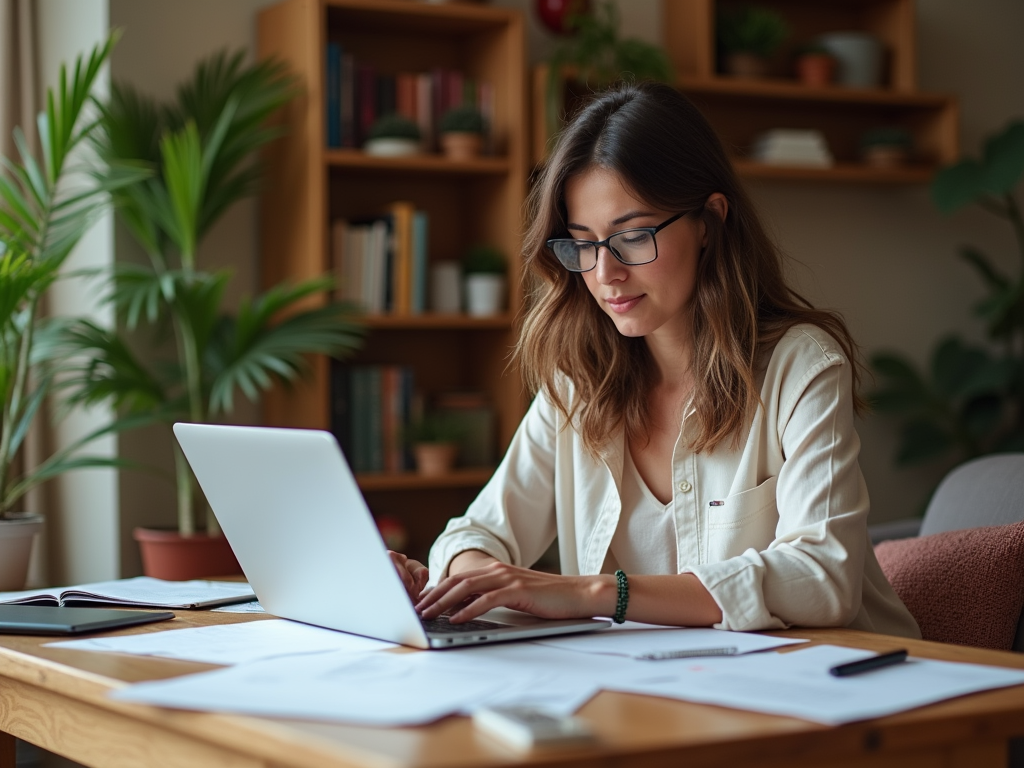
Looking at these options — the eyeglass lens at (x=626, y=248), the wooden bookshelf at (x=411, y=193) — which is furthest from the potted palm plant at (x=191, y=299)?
the eyeglass lens at (x=626, y=248)

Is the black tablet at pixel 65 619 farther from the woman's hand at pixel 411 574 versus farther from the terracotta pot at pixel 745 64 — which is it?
the terracotta pot at pixel 745 64

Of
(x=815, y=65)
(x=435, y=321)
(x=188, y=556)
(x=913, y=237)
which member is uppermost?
(x=815, y=65)

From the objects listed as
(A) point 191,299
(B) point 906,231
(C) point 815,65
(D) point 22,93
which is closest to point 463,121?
(A) point 191,299

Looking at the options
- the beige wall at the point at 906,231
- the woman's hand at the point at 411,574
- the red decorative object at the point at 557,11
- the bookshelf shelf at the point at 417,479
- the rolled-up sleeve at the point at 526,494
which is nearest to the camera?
the woman's hand at the point at 411,574

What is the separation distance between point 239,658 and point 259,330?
1932 millimetres

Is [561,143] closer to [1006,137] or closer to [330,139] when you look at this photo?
[330,139]

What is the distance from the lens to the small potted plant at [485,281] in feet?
11.2

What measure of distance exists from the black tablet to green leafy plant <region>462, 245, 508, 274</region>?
2.07 m

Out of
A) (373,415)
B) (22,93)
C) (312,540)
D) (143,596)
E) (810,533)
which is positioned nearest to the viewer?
(312,540)

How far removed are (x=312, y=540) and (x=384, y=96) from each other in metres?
2.37

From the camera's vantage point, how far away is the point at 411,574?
59.7 inches

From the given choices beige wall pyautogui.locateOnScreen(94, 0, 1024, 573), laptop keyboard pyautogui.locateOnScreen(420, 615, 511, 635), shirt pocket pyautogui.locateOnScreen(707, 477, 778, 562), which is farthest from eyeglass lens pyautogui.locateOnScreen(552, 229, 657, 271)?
beige wall pyautogui.locateOnScreen(94, 0, 1024, 573)

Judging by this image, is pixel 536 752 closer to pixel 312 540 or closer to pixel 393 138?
pixel 312 540

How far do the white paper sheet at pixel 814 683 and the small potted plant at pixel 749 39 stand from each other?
2.95m
